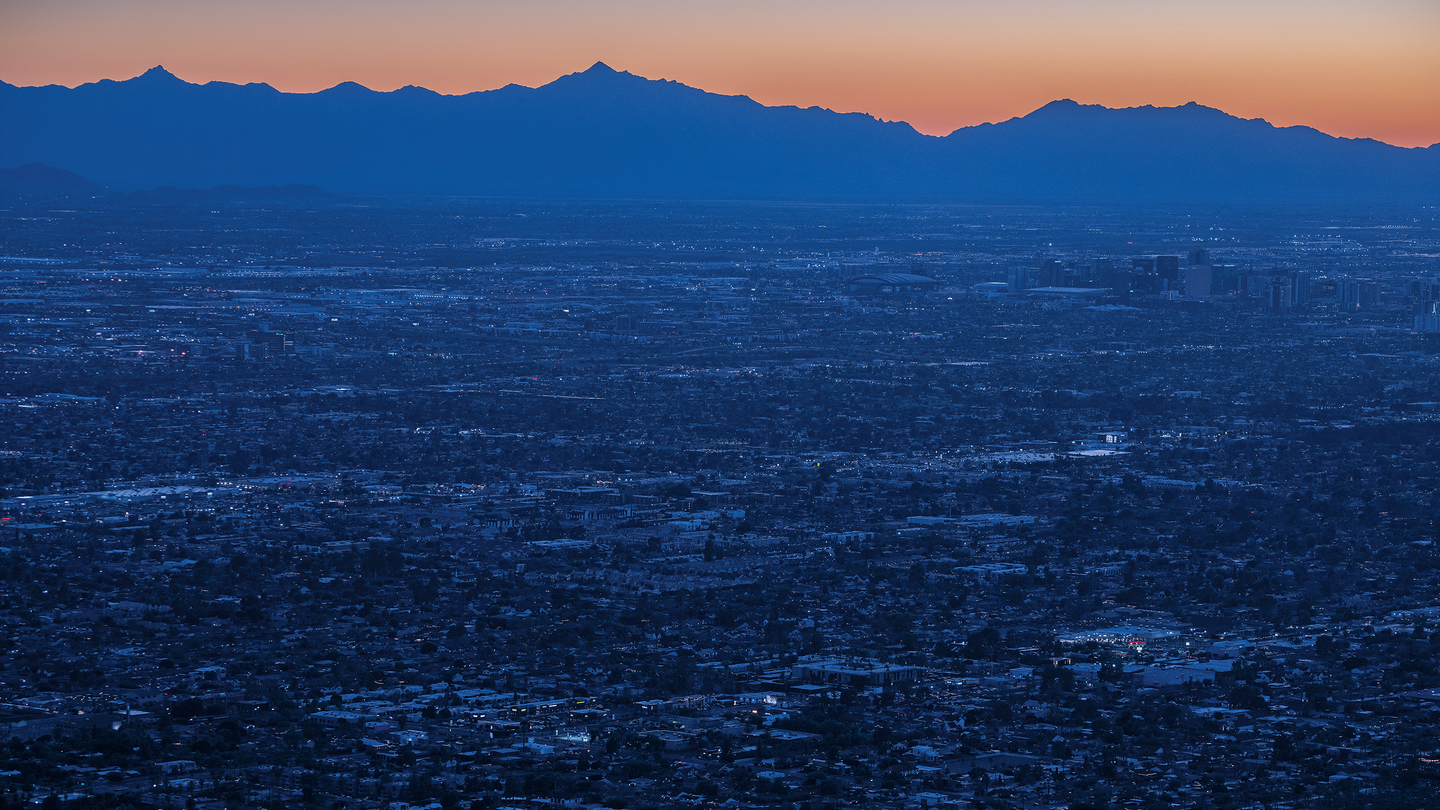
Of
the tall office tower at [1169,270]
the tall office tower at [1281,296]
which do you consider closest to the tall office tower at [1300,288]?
the tall office tower at [1281,296]

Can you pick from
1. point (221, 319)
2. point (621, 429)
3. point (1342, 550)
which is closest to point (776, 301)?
point (221, 319)

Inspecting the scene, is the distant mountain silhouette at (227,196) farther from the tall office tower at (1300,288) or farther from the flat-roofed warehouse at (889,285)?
the tall office tower at (1300,288)

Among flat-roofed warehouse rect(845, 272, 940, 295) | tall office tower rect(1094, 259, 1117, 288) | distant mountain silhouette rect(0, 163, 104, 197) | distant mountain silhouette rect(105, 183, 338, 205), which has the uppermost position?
distant mountain silhouette rect(0, 163, 104, 197)

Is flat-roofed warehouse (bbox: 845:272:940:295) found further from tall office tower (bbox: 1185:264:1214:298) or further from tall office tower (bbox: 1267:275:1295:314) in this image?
tall office tower (bbox: 1267:275:1295:314)

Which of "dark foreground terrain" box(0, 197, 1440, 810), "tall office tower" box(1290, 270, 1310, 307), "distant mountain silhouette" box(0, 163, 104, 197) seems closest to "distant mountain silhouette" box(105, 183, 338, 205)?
"distant mountain silhouette" box(0, 163, 104, 197)

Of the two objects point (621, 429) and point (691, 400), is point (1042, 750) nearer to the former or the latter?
point (621, 429)

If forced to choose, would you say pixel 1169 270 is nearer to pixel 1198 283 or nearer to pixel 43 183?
pixel 1198 283

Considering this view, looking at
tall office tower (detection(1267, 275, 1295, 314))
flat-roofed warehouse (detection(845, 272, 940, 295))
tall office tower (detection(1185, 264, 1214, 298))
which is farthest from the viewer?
flat-roofed warehouse (detection(845, 272, 940, 295))
